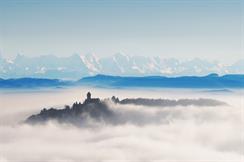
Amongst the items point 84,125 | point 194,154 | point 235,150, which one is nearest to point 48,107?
point 84,125

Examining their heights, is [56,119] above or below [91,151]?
above

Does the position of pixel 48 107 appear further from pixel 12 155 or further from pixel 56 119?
pixel 12 155

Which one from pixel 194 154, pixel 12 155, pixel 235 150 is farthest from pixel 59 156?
pixel 235 150

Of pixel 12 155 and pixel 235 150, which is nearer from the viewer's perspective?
pixel 12 155

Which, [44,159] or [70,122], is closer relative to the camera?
[44,159]

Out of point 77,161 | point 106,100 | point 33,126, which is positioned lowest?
point 77,161

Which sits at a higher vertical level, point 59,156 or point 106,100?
point 106,100

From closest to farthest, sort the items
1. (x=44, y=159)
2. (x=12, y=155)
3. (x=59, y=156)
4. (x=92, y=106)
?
1. (x=12, y=155)
2. (x=44, y=159)
3. (x=59, y=156)
4. (x=92, y=106)

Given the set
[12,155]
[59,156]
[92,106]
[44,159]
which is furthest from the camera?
[92,106]

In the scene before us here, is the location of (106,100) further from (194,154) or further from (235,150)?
(235,150)
